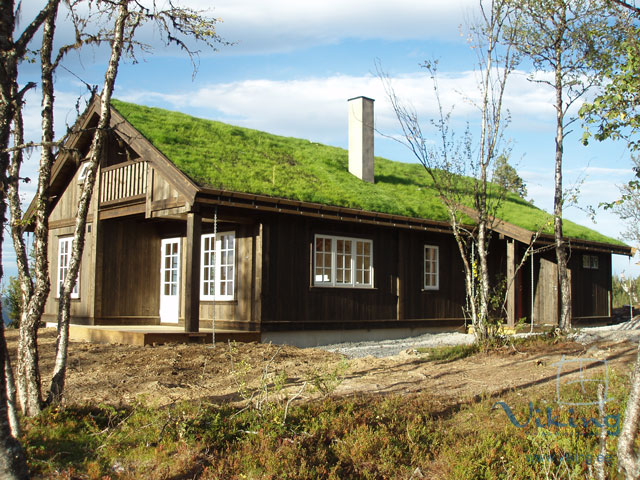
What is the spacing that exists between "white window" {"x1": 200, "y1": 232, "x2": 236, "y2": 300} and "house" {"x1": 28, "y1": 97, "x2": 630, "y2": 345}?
3 centimetres

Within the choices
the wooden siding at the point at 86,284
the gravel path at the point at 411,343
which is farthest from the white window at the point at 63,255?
the gravel path at the point at 411,343

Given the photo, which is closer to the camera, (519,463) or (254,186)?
(519,463)

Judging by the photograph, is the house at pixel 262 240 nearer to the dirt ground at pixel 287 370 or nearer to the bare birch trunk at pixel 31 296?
the dirt ground at pixel 287 370

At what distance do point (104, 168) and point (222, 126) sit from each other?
3.19 m

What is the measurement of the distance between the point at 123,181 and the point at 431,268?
26.3ft

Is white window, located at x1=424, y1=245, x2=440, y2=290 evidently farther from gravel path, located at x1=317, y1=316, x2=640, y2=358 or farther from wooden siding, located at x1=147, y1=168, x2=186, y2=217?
wooden siding, located at x1=147, y1=168, x2=186, y2=217

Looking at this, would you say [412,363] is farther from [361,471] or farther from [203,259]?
[203,259]

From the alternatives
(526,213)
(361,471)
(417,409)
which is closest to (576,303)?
(526,213)

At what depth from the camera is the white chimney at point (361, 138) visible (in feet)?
57.5

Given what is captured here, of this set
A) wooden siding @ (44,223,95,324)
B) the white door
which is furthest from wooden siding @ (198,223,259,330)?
wooden siding @ (44,223,95,324)

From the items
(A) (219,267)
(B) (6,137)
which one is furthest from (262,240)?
(B) (6,137)

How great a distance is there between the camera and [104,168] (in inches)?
605

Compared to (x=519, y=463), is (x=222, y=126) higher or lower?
higher

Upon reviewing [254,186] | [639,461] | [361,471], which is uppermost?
[254,186]
